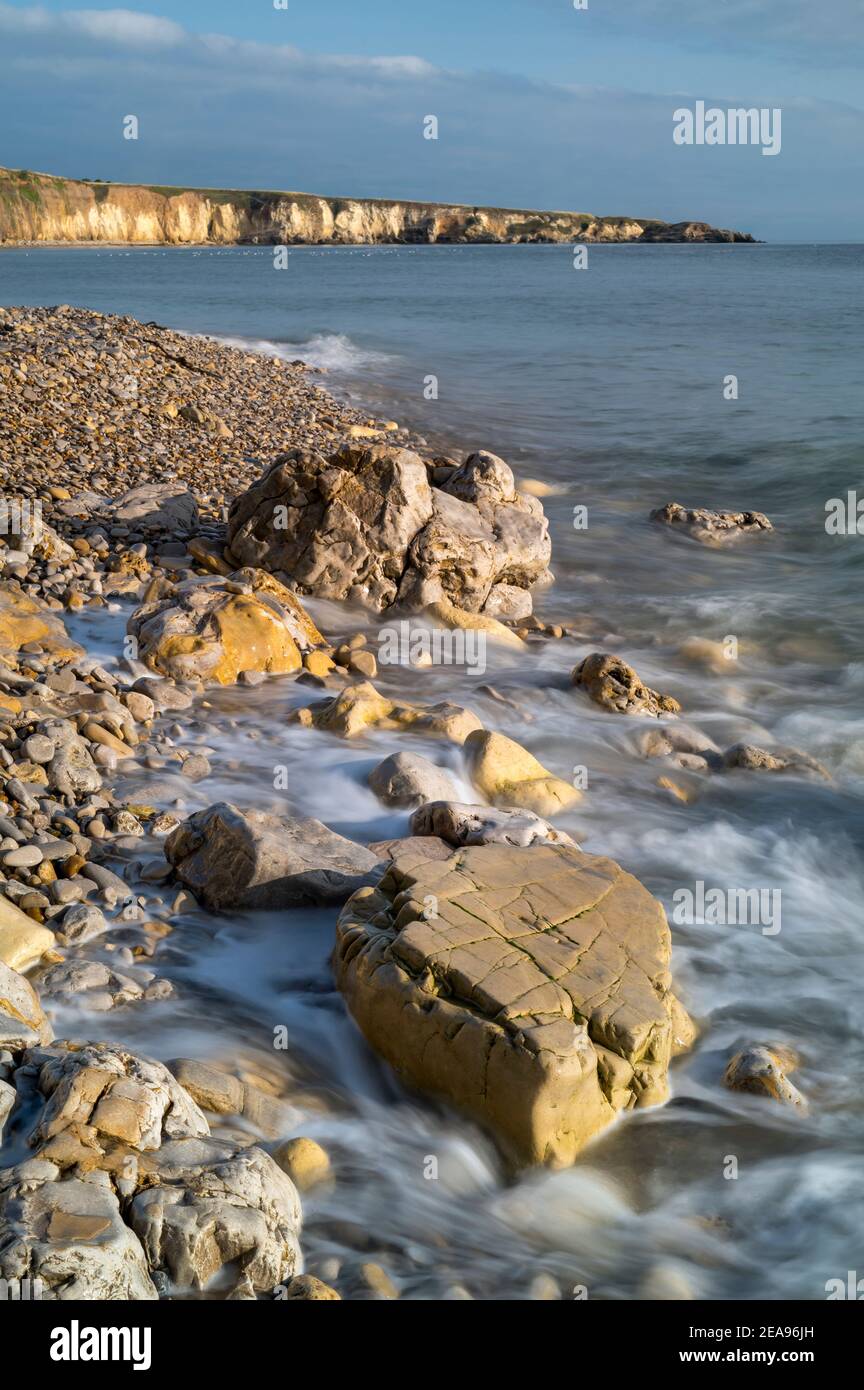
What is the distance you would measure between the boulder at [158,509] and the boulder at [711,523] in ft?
20.2

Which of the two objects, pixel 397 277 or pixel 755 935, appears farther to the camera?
pixel 397 277

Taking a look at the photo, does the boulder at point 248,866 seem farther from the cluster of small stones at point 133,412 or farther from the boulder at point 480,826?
the cluster of small stones at point 133,412

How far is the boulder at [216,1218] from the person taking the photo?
9.64 ft

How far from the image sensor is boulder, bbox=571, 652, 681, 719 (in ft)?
27.0

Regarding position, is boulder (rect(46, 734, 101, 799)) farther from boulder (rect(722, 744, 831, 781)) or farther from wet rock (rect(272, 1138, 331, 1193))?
boulder (rect(722, 744, 831, 781))

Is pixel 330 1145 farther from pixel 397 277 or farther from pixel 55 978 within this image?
pixel 397 277

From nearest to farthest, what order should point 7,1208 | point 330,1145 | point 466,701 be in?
point 7,1208 < point 330,1145 < point 466,701

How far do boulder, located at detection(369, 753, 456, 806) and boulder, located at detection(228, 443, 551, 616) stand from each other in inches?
134

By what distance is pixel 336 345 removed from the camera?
30391 millimetres

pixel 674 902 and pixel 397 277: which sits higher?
pixel 397 277

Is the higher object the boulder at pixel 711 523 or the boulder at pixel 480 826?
the boulder at pixel 711 523

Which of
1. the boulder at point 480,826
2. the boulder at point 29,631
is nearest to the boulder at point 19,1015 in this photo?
the boulder at point 480,826

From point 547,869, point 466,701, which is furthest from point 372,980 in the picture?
point 466,701

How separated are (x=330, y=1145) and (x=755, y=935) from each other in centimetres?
272
